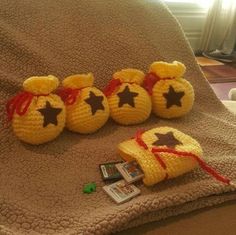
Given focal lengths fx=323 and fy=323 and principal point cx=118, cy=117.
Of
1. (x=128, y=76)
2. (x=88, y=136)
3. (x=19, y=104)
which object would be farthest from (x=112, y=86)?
(x=19, y=104)

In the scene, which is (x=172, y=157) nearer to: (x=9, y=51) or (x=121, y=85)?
(x=121, y=85)

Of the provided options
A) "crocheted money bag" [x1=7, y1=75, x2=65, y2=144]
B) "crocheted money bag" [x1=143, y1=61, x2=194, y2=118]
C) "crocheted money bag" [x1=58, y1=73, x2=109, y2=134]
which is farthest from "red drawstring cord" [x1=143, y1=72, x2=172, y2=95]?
"crocheted money bag" [x1=7, y1=75, x2=65, y2=144]

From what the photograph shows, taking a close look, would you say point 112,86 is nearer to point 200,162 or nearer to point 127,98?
point 127,98

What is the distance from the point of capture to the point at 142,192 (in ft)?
2.38

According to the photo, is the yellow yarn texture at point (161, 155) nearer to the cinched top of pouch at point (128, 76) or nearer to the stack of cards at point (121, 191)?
the stack of cards at point (121, 191)

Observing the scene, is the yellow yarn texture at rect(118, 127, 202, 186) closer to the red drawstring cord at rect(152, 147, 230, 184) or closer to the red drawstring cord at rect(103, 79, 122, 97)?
the red drawstring cord at rect(152, 147, 230, 184)

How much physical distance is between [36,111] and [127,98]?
0.27 metres

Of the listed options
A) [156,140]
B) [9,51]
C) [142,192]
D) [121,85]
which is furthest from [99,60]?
[142,192]

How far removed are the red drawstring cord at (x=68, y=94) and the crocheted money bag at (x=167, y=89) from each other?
0.78 feet

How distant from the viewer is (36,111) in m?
0.80

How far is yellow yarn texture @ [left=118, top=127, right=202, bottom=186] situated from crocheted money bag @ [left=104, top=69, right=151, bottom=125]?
0.14 m

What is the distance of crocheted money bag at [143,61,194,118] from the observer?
99cm

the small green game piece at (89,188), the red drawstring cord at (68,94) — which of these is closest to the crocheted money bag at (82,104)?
the red drawstring cord at (68,94)

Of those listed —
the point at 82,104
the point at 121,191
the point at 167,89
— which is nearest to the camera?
the point at 121,191
